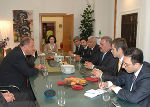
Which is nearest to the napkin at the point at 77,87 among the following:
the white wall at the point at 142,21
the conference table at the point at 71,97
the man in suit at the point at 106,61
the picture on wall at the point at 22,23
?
the conference table at the point at 71,97

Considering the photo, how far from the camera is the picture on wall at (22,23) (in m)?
7.38

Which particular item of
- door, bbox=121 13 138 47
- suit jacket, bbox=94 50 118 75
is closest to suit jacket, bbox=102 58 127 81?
suit jacket, bbox=94 50 118 75

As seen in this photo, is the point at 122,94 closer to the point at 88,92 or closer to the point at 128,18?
the point at 88,92

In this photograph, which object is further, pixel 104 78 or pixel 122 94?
pixel 104 78

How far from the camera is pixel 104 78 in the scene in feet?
8.23

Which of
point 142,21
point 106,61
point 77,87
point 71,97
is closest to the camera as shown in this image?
point 71,97

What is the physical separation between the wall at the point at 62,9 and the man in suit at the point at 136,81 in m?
5.54

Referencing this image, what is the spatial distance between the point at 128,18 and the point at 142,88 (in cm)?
463

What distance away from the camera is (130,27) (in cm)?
580

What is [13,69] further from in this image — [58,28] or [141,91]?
[58,28]

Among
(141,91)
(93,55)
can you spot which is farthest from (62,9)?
(141,91)

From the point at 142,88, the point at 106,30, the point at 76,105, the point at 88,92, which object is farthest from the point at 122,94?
the point at 106,30

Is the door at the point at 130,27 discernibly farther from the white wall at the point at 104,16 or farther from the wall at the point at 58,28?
the wall at the point at 58,28

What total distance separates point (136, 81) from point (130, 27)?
427cm
